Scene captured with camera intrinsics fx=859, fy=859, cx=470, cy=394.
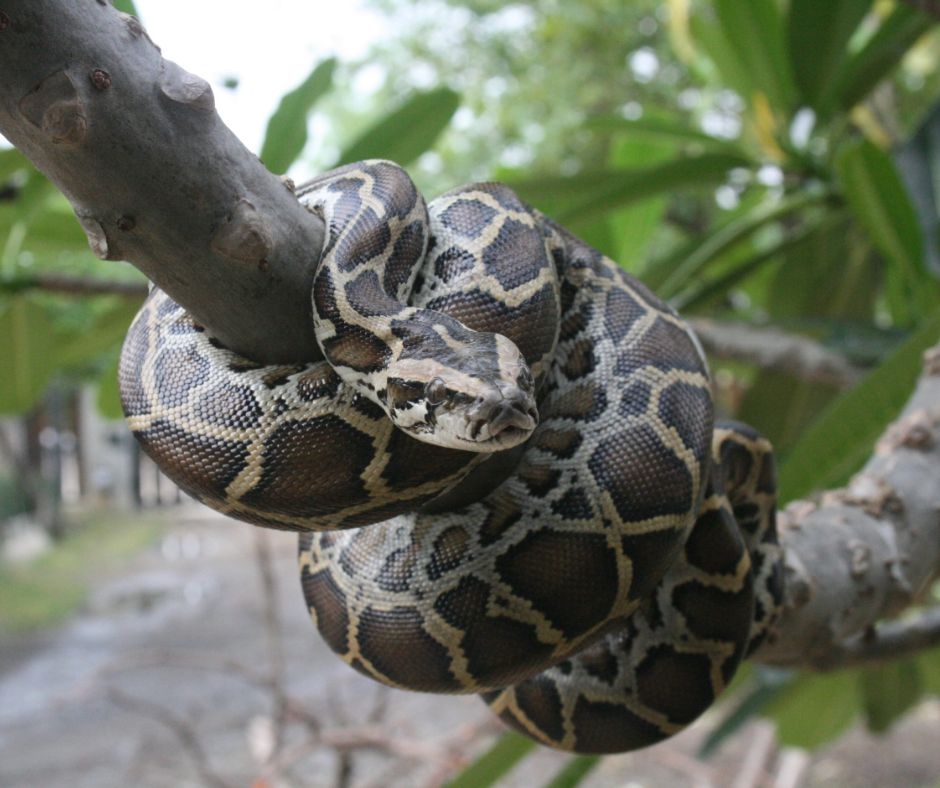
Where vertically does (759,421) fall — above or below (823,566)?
below

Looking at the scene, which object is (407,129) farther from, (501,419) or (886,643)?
(886,643)

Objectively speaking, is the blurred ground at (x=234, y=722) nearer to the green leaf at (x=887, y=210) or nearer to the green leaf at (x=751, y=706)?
the green leaf at (x=751, y=706)

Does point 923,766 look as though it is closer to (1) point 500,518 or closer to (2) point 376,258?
(1) point 500,518

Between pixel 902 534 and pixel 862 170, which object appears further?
pixel 862 170

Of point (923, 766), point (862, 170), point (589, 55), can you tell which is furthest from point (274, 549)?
point (862, 170)

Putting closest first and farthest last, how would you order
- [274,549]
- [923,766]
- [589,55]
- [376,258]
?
[376,258] < [923,766] < [589,55] < [274,549]

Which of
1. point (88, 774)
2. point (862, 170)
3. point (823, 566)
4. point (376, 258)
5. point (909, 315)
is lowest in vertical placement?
point (88, 774)

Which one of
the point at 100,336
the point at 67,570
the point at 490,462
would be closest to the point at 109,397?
the point at 100,336

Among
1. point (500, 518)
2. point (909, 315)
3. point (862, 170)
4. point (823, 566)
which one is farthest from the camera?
point (909, 315)
